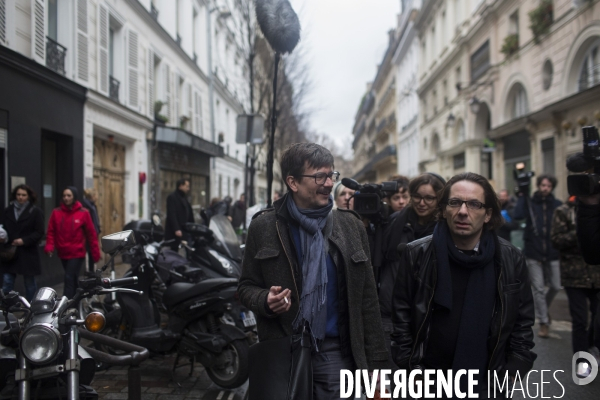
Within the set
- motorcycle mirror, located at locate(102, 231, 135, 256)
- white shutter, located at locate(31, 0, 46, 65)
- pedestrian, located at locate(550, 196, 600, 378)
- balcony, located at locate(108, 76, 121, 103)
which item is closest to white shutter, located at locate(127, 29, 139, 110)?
balcony, located at locate(108, 76, 121, 103)

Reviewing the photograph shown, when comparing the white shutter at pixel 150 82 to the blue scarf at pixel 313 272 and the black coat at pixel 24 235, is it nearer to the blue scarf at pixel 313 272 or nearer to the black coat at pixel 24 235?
the black coat at pixel 24 235

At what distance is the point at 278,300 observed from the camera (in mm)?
2408

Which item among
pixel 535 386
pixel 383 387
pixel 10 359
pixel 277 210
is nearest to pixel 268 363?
pixel 383 387

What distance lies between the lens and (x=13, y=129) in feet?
30.2

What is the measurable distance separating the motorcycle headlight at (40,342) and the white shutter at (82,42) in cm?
1049

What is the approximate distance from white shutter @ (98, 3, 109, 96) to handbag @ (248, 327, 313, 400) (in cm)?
1220

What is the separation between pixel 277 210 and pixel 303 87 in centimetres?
2384

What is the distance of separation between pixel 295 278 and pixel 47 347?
1.26m

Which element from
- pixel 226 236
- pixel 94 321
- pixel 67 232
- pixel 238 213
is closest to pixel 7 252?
pixel 67 232

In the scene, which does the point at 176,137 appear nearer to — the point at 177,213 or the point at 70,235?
the point at 177,213

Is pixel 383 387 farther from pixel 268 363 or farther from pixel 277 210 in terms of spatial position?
pixel 277 210

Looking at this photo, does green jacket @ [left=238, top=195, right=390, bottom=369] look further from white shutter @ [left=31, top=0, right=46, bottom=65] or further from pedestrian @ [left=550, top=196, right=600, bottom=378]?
white shutter @ [left=31, top=0, right=46, bottom=65]

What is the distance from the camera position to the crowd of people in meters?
2.53

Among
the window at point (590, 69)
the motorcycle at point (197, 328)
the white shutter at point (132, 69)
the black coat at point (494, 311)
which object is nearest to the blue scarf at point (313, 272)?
the black coat at point (494, 311)
